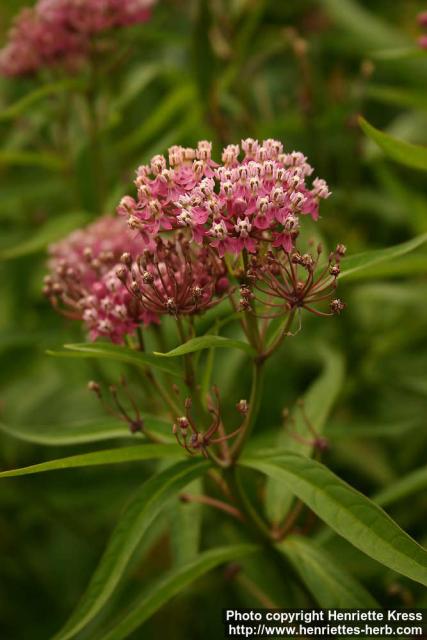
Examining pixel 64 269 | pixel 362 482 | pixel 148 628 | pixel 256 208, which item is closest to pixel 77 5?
pixel 64 269

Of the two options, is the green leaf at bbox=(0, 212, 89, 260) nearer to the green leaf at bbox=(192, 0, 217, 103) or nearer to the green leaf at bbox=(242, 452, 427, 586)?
the green leaf at bbox=(192, 0, 217, 103)

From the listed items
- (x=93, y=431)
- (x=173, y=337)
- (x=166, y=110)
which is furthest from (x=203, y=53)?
(x=93, y=431)

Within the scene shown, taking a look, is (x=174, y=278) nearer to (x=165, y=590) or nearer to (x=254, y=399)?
(x=254, y=399)

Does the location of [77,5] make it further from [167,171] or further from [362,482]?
[362,482]

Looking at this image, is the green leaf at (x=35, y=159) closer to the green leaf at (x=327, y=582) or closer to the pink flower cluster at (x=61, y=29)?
the pink flower cluster at (x=61, y=29)

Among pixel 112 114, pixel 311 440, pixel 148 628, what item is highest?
pixel 112 114
